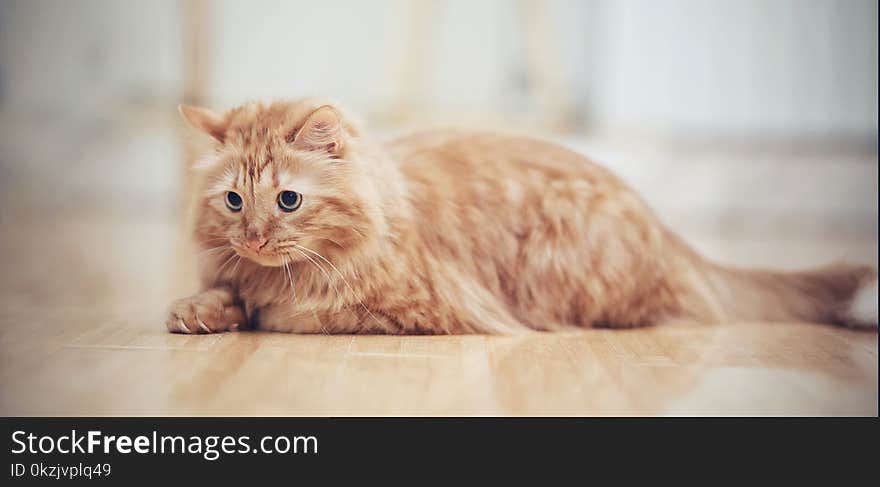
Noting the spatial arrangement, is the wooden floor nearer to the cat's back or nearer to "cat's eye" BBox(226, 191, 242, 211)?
"cat's eye" BBox(226, 191, 242, 211)

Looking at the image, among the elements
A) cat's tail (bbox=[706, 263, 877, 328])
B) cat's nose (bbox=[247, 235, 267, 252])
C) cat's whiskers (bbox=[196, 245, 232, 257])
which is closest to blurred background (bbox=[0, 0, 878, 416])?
cat's whiskers (bbox=[196, 245, 232, 257])

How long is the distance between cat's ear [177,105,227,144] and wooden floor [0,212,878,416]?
0.44m

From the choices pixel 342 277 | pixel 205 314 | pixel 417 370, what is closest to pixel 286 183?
pixel 342 277

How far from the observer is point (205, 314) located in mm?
1759

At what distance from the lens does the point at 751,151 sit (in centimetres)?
440

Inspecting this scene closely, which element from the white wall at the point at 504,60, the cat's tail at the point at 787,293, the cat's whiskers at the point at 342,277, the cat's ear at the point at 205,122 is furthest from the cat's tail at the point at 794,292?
the white wall at the point at 504,60

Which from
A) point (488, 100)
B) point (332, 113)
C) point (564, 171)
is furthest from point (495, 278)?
point (488, 100)

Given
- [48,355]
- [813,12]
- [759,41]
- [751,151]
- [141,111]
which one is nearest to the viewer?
[48,355]

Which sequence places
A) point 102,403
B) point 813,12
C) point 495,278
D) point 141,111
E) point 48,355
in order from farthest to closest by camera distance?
point 141,111 < point 813,12 < point 495,278 < point 48,355 < point 102,403

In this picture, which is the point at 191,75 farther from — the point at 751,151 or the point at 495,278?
the point at 751,151
